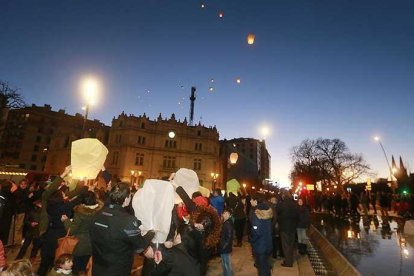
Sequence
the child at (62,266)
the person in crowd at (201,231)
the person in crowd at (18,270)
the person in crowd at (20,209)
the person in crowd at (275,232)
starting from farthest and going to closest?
1. the person in crowd at (275,232)
2. the person in crowd at (20,209)
3. the child at (62,266)
4. the person in crowd at (201,231)
5. the person in crowd at (18,270)

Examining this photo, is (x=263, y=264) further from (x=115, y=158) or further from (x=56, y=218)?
(x=115, y=158)

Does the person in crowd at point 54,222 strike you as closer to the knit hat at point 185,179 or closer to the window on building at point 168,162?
the knit hat at point 185,179

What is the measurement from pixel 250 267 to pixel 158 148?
4685 cm

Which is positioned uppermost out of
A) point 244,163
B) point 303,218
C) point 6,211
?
point 244,163

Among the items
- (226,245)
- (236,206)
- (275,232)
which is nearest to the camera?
(226,245)

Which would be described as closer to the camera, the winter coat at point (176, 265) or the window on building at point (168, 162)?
the winter coat at point (176, 265)

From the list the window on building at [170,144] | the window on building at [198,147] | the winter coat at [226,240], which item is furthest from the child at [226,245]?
the window on building at [198,147]

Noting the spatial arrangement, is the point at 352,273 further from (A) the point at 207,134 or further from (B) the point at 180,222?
(A) the point at 207,134

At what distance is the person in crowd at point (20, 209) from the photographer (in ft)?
32.0

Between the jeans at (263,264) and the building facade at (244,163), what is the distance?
14.3 meters

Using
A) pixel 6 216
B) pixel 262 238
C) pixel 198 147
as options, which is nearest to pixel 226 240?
pixel 262 238

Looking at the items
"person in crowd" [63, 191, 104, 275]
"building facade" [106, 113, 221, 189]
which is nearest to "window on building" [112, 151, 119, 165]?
"building facade" [106, 113, 221, 189]

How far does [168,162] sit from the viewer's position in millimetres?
54875

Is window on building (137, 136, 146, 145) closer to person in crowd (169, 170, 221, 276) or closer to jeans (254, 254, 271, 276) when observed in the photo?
jeans (254, 254, 271, 276)
